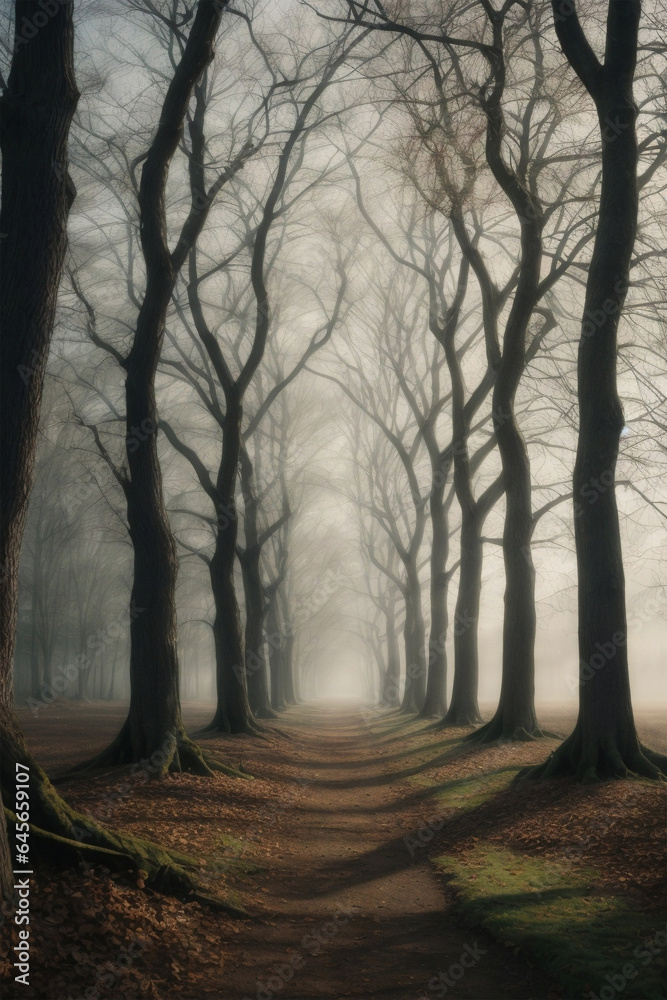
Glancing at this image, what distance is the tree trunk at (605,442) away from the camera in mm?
9250

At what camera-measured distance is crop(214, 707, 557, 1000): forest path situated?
4914 millimetres

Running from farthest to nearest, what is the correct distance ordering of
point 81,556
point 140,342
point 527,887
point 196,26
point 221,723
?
1. point 81,556
2. point 221,723
3. point 140,342
4. point 196,26
5. point 527,887

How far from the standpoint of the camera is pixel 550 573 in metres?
23.9

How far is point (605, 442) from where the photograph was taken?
9742 millimetres

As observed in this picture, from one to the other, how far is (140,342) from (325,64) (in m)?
7.22

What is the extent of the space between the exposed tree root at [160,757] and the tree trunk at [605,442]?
15.8 ft

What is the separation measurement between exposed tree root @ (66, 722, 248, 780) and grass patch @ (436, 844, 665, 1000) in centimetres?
474

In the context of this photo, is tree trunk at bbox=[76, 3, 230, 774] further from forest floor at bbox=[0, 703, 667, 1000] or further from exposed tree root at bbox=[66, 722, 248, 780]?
forest floor at bbox=[0, 703, 667, 1000]

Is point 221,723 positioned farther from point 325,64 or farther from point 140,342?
point 325,64

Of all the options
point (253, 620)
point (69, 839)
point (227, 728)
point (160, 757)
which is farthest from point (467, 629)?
point (69, 839)

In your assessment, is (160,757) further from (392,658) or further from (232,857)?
(392,658)

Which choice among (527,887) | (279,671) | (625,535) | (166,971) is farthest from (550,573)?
(166,971)

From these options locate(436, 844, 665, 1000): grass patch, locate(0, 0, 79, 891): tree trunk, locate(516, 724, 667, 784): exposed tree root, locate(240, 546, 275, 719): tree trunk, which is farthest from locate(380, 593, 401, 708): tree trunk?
locate(0, 0, 79, 891): tree trunk

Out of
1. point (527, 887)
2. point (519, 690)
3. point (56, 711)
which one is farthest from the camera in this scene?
point (56, 711)
